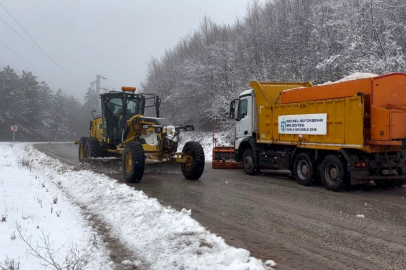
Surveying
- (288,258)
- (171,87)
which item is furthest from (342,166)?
(171,87)

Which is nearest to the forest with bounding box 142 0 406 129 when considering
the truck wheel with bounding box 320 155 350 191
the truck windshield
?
the truck windshield

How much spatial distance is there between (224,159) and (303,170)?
5354 mm

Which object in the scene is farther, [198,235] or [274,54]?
[274,54]

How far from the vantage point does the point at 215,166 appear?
616 inches

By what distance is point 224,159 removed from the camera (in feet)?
51.5

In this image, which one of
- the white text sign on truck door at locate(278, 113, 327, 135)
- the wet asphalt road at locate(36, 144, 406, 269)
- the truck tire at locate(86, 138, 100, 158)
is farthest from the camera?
the truck tire at locate(86, 138, 100, 158)

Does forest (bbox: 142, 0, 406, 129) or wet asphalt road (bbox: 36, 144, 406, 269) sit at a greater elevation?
forest (bbox: 142, 0, 406, 129)

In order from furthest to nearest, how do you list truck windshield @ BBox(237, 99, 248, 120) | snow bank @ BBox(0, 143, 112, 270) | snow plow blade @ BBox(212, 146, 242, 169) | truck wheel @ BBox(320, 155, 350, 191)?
1. snow plow blade @ BBox(212, 146, 242, 169)
2. truck windshield @ BBox(237, 99, 248, 120)
3. truck wheel @ BBox(320, 155, 350, 191)
4. snow bank @ BBox(0, 143, 112, 270)

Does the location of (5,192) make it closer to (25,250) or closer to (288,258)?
(25,250)

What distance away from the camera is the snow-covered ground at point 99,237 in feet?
14.1

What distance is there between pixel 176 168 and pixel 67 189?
3632 mm

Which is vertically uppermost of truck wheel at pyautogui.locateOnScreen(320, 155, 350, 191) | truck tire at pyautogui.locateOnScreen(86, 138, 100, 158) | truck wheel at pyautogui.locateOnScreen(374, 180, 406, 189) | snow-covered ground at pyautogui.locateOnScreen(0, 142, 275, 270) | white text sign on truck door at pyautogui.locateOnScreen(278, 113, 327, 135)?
white text sign on truck door at pyautogui.locateOnScreen(278, 113, 327, 135)

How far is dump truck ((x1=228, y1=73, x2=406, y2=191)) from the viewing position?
28.7 feet

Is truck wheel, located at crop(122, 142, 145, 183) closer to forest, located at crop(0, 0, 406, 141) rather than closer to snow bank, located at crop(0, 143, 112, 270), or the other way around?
snow bank, located at crop(0, 143, 112, 270)
